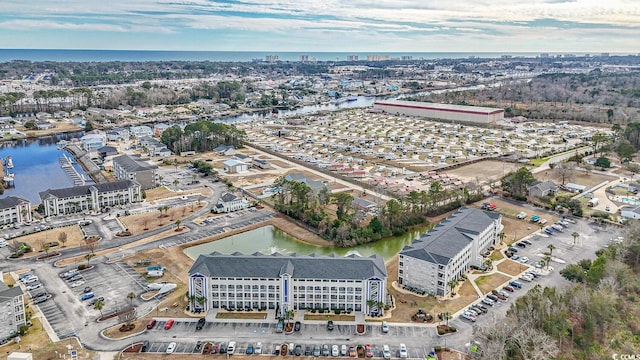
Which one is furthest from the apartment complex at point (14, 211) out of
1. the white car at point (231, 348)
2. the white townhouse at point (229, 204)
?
the white car at point (231, 348)

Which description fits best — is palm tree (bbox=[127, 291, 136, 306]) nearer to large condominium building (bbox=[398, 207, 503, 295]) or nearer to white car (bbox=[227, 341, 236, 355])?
white car (bbox=[227, 341, 236, 355])

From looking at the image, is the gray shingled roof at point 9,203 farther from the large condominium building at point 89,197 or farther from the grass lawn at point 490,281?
the grass lawn at point 490,281

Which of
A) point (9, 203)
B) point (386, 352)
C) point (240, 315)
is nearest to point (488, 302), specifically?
point (386, 352)

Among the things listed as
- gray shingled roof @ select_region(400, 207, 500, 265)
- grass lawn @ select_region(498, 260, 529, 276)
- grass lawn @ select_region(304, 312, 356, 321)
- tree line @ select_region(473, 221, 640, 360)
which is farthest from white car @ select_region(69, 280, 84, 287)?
grass lawn @ select_region(498, 260, 529, 276)

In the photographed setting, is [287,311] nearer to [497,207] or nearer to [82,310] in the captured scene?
[82,310]

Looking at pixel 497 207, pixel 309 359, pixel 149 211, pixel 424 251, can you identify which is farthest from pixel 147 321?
pixel 497 207
